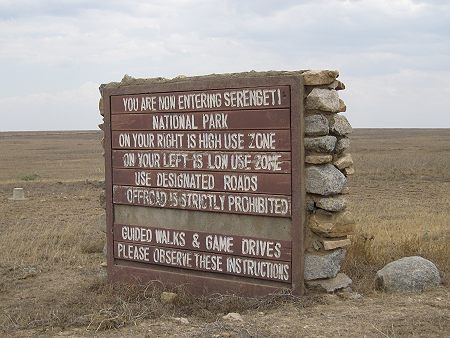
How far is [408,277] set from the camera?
7.05 m

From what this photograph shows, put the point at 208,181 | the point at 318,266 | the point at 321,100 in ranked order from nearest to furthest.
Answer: the point at 321,100
the point at 318,266
the point at 208,181

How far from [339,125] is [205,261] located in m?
2.13

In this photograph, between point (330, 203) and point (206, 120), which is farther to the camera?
point (206, 120)


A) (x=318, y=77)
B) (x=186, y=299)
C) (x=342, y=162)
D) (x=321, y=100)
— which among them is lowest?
(x=186, y=299)

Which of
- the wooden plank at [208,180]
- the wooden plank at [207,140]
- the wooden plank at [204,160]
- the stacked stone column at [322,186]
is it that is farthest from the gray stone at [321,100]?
the wooden plank at [208,180]

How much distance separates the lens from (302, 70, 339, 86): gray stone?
673 cm

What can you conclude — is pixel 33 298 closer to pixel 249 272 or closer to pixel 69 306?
pixel 69 306

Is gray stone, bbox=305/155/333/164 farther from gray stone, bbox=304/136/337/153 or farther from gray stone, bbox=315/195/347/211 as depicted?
gray stone, bbox=315/195/347/211

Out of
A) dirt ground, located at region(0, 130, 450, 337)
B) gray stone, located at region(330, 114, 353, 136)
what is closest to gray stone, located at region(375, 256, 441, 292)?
dirt ground, located at region(0, 130, 450, 337)

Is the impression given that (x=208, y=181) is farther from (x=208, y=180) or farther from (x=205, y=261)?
(x=205, y=261)

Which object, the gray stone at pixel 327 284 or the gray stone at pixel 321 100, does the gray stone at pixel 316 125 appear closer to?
the gray stone at pixel 321 100

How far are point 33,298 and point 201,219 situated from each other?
7.76 ft

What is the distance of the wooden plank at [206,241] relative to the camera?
274 inches

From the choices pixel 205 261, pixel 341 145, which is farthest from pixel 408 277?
pixel 205 261
